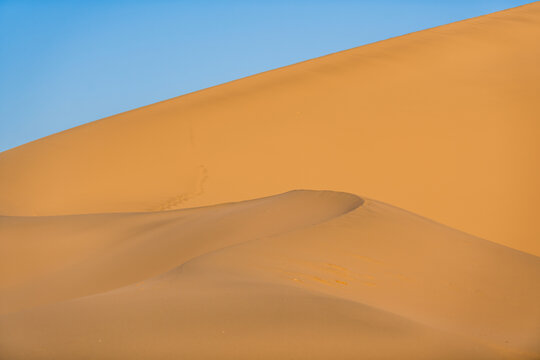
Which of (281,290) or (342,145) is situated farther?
(342,145)

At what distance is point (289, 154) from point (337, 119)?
187 cm

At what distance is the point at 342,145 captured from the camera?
13219 millimetres

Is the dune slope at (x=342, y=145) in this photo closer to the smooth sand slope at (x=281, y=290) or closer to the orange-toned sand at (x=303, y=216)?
the orange-toned sand at (x=303, y=216)

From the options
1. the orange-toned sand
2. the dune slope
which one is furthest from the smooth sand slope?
the dune slope

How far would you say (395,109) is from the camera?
14445mm

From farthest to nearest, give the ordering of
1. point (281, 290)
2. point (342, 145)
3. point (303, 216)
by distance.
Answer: point (342, 145) → point (303, 216) → point (281, 290)

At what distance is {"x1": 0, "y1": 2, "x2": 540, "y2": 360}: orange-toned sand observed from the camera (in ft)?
12.5

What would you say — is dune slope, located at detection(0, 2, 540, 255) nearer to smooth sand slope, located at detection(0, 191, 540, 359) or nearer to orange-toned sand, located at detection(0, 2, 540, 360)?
orange-toned sand, located at detection(0, 2, 540, 360)

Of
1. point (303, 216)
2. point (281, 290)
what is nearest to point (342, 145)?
point (303, 216)

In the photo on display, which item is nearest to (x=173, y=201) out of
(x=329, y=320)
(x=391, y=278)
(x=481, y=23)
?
(x=391, y=278)

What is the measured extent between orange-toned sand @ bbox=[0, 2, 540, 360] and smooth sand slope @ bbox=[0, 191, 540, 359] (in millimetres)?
21

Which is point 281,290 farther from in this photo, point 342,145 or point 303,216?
point 342,145

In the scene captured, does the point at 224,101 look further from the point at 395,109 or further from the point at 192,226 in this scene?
the point at 192,226

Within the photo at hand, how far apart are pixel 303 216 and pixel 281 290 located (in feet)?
7.94
